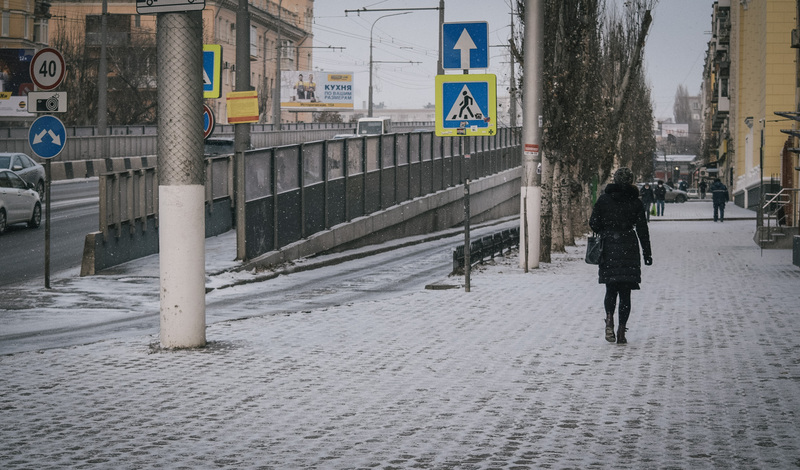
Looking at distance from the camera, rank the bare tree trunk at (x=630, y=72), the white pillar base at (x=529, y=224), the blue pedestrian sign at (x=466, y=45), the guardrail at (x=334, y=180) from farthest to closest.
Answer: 1. the bare tree trunk at (x=630, y=72)
2. the guardrail at (x=334, y=180)
3. the white pillar base at (x=529, y=224)
4. the blue pedestrian sign at (x=466, y=45)

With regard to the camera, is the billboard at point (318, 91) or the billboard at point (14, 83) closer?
the billboard at point (14, 83)

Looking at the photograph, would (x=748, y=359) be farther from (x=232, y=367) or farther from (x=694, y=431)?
(x=232, y=367)

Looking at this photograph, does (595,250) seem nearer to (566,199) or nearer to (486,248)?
(486,248)

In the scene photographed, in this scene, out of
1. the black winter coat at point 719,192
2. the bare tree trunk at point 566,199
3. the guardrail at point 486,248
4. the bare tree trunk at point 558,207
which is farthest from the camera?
the black winter coat at point 719,192

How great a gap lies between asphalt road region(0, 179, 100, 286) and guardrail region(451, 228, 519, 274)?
6.59 metres

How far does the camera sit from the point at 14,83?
6288 centimetres

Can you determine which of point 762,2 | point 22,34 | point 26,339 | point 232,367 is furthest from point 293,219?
point 22,34

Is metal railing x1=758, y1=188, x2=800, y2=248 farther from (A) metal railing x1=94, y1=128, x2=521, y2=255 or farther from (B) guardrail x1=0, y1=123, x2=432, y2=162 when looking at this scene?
(B) guardrail x1=0, y1=123, x2=432, y2=162

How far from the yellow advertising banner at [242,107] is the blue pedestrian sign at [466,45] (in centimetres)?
402

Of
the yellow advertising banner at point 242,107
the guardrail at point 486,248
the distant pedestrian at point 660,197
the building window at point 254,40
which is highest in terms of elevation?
the building window at point 254,40

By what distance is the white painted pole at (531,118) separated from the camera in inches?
802

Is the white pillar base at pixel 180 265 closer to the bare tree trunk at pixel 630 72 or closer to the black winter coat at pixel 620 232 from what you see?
the black winter coat at pixel 620 232

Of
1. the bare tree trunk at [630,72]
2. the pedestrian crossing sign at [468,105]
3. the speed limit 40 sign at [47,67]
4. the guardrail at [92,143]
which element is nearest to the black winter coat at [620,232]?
the pedestrian crossing sign at [468,105]

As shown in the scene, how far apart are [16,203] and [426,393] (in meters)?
19.7
